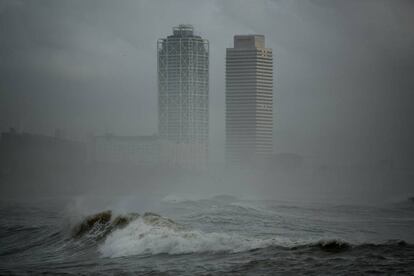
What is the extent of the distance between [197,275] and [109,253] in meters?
5.53

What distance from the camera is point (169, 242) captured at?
2034 cm

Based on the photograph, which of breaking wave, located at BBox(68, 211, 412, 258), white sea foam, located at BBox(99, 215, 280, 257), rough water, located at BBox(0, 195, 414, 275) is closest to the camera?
rough water, located at BBox(0, 195, 414, 275)

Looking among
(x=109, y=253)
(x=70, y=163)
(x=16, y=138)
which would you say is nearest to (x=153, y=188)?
(x=70, y=163)

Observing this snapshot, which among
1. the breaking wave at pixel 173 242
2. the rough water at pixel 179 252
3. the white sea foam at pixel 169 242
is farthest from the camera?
the white sea foam at pixel 169 242

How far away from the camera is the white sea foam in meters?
19.8

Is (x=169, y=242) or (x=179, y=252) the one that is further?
(x=169, y=242)

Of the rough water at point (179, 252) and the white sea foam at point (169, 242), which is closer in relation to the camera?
the rough water at point (179, 252)

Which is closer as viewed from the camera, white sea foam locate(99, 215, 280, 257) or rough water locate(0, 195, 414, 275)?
rough water locate(0, 195, 414, 275)

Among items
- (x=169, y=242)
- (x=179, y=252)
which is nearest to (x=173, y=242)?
(x=169, y=242)

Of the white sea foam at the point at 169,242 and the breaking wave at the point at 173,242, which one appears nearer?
the breaking wave at the point at 173,242

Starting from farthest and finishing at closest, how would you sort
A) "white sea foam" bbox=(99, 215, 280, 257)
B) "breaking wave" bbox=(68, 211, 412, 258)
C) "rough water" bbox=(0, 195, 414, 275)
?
"white sea foam" bbox=(99, 215, 280, 257) → "breaking wave" bbox=(68, 211, 412, 258) → "rough water" bbox=(0, 195, 414, 275)

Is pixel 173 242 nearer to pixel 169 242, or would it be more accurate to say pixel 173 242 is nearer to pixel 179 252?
pixel 169 242

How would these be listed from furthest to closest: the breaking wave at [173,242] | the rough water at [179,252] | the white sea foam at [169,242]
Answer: the white sea foam at [169,242], the breaking wave at [173,242], the rough water at [179,252]

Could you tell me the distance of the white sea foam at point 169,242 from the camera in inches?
778
